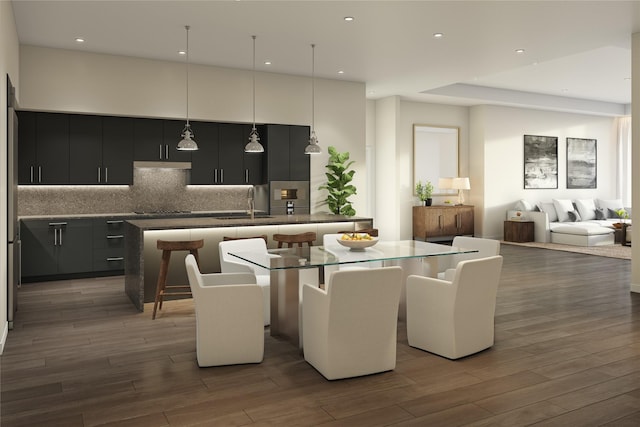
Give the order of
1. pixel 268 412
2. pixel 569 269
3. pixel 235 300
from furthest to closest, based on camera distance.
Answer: pixel 569 269, pixel 235 300, pixel 268 412

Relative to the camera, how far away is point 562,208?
39.9ft

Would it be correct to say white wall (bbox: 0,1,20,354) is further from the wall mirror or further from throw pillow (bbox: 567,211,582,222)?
throw pillow (bbox: 567,211,582,222)

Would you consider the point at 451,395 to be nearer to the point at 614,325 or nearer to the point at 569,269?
the point at 614,325

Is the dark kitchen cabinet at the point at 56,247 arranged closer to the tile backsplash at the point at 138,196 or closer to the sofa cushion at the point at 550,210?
the tile backsplash at the point at 138,196

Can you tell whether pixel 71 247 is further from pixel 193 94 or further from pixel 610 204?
pixel 610 204

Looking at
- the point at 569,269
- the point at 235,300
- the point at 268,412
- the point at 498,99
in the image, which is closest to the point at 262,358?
the point at 235,300

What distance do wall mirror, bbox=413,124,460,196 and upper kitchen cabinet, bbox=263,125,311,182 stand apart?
146 inches

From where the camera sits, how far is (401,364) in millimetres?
3721

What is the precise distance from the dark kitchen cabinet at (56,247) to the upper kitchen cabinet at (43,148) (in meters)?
0.63

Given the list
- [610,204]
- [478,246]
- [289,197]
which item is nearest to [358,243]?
[478,246]

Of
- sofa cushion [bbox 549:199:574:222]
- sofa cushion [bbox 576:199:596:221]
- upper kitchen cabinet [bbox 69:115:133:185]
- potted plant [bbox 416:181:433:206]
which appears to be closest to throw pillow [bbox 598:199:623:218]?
sofa cushion [bbox 576:199:596:221]

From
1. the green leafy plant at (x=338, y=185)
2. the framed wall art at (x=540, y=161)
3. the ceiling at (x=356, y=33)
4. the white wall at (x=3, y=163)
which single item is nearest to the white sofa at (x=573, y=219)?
the framed wall art at (x=540, y=161)

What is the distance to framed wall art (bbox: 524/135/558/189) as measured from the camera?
12648 mm

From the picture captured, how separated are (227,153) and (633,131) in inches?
222
